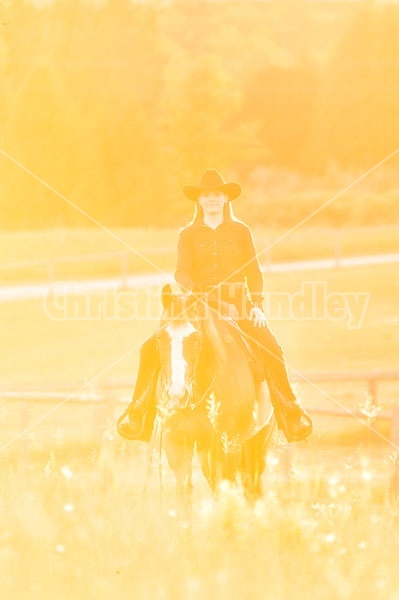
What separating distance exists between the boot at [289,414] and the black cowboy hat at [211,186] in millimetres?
1711

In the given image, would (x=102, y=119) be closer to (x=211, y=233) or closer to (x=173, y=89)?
(x=173, y=89)

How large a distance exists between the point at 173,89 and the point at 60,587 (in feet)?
135

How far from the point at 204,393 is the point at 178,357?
61cm

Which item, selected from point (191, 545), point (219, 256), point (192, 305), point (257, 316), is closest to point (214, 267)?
point (219, 256)

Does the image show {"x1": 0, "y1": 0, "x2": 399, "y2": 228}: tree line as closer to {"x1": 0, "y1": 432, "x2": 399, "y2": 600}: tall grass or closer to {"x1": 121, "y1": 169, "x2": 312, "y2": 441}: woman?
{"x1": 121, "y1": 169, "x2": 312, "y2": 441}: woman

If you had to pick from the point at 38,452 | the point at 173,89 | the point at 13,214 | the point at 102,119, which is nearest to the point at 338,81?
the point at 173,89

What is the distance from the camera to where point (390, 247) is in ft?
122

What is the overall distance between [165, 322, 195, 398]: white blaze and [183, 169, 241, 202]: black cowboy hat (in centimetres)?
135

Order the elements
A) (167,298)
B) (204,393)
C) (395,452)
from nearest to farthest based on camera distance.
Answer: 1. (167,298)
2. (204,393)
3. (395,452)

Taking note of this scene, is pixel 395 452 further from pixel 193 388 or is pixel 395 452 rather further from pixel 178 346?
pixel 178 346

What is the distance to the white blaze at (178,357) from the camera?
7.36 m

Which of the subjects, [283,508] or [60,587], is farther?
[283,508]

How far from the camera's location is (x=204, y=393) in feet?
26.1

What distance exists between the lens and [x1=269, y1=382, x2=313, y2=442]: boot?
882cm
